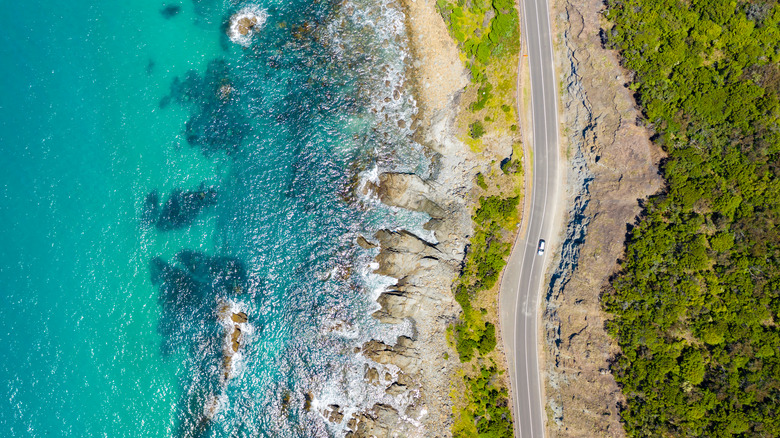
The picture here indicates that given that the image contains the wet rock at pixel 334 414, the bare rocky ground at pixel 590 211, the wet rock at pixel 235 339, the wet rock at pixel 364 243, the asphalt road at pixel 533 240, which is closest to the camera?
the bare rocky ground at pixel 590 211

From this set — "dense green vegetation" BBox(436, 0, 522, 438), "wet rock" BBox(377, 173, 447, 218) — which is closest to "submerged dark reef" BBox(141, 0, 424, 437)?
"wet rock" BBox(377, 173, 447, 218)

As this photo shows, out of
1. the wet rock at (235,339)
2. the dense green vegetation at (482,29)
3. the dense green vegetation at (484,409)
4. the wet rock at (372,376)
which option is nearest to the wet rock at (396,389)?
the wet rock at (372,376)

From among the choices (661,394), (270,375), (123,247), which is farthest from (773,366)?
(123,247)

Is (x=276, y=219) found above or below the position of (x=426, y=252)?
below

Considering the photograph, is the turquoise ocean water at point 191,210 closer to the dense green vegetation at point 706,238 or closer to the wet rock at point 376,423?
the wet rock at point 376,423

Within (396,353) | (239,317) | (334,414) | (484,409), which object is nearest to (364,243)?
(396,353)

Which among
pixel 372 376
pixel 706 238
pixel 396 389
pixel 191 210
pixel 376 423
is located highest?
pixel 706 238

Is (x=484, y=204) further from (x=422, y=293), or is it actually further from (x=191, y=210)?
(x=191, y=210)
